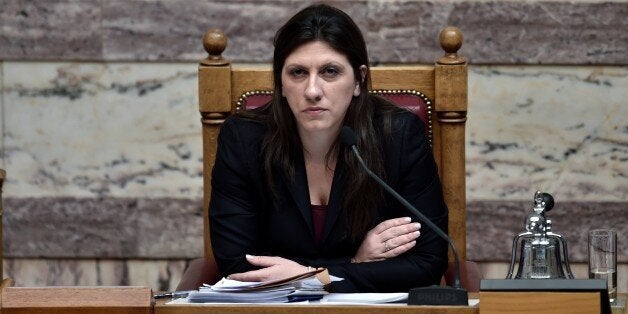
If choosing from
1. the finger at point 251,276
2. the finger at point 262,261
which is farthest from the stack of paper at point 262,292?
the finger at point 262,261

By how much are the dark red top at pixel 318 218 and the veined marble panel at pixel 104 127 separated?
6.62ft

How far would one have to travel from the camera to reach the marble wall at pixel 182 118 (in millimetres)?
5633

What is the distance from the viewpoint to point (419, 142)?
3.78 meters

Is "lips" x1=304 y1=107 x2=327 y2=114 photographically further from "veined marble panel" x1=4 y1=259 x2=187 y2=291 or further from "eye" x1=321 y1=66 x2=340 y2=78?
"veined marble panel" x1=4 y1=259 x2=187 y2=291

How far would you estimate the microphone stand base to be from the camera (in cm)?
265

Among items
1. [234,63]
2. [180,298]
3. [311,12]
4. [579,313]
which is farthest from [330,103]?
[234,63]

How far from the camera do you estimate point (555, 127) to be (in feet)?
18.6

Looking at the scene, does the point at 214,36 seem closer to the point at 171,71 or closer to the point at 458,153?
the point at 458,153

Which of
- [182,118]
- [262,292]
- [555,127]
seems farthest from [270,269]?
[555,127]

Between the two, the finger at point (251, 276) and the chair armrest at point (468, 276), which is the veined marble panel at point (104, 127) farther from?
the finger at point (251, 276)

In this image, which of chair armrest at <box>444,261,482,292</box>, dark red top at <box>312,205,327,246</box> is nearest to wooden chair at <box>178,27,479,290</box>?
chair armrest at <box>444,261,482,292</box>

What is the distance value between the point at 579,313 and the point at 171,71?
347 centimetres

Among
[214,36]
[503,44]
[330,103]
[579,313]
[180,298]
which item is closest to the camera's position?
[579,313]

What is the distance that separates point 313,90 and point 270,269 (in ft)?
1.57
